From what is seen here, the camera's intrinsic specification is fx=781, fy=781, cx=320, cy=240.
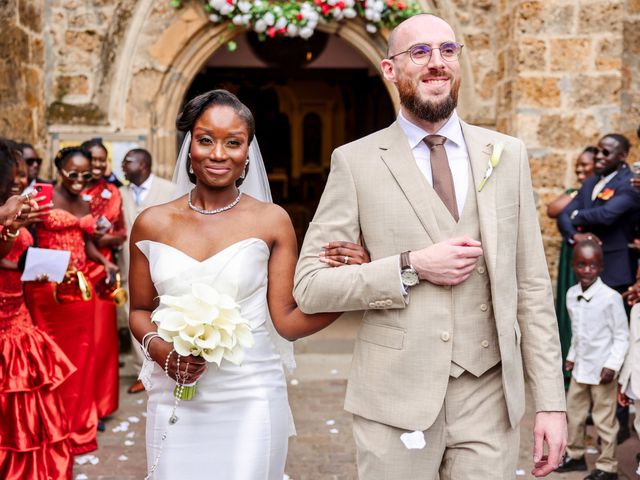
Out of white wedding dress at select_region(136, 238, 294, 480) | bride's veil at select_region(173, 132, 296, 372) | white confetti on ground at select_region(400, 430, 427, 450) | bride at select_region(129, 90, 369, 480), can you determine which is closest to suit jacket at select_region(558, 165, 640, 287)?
bride's veil at select_region(173, 132, 296, 372)

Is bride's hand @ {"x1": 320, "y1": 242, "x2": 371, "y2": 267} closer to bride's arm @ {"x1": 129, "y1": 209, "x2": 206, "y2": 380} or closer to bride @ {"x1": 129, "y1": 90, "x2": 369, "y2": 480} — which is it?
bride @ {"x1": 129, "y1": 90, "x2": 369, "y2": 480}

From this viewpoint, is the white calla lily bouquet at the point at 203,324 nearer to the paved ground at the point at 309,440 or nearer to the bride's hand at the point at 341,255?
the bride's hand at the point at 341,255

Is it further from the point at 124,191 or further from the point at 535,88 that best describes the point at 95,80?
the point at 535,88

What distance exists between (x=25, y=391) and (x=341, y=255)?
8.91 feet

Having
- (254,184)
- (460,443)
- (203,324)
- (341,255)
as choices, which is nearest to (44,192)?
(254,184)

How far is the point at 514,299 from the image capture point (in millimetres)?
2619

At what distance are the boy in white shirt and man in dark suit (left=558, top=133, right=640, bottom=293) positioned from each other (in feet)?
2.49

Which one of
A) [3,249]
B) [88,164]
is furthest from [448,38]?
[88,164]

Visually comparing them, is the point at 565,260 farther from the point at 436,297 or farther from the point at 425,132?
the point at 436,297

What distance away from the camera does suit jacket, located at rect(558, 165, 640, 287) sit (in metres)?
5.90

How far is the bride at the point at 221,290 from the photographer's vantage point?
2.90 m

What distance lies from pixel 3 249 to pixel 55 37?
175 inches

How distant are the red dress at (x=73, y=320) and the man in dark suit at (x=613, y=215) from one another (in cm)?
371

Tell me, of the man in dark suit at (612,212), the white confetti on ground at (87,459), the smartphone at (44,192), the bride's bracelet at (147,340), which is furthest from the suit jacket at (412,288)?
the man in dark suit at (612,212)
